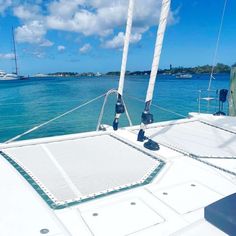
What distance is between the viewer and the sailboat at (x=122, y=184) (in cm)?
210

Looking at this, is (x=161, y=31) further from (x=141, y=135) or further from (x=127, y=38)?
(x=141, y=135)

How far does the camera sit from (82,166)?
343 centimetres

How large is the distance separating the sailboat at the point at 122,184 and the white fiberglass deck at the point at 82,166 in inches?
0.4

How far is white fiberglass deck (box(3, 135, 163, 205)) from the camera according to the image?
2810 mm

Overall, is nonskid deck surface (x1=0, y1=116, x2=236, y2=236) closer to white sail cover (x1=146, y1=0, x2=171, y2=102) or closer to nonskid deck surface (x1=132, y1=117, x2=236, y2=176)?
nonskid deck surface (x1=132, y1=117, x2=236, y2=176)

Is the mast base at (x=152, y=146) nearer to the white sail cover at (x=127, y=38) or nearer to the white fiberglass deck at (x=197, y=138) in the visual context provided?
the white fiberglass deck at (x=197, y=138)

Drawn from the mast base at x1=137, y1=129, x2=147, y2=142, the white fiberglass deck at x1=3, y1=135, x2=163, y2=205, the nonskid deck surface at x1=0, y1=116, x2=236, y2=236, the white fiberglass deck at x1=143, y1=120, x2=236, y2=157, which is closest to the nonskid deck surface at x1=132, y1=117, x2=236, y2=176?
Result: the white fiberglass deck at x1=143, y1=120, x2=236, y2=157

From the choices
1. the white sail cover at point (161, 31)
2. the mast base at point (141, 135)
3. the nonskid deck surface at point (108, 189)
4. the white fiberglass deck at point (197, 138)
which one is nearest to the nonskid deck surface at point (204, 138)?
the white fiberglass deck at point (197, 138)

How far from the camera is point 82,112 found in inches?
843

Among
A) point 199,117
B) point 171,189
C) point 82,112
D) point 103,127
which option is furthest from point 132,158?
point 82,112

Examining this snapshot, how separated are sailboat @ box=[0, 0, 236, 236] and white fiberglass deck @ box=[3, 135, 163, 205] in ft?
0.03

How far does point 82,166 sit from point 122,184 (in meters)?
0.74

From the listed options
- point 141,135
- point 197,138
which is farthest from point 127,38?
point 197,138

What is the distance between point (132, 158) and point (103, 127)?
73.1 inches
